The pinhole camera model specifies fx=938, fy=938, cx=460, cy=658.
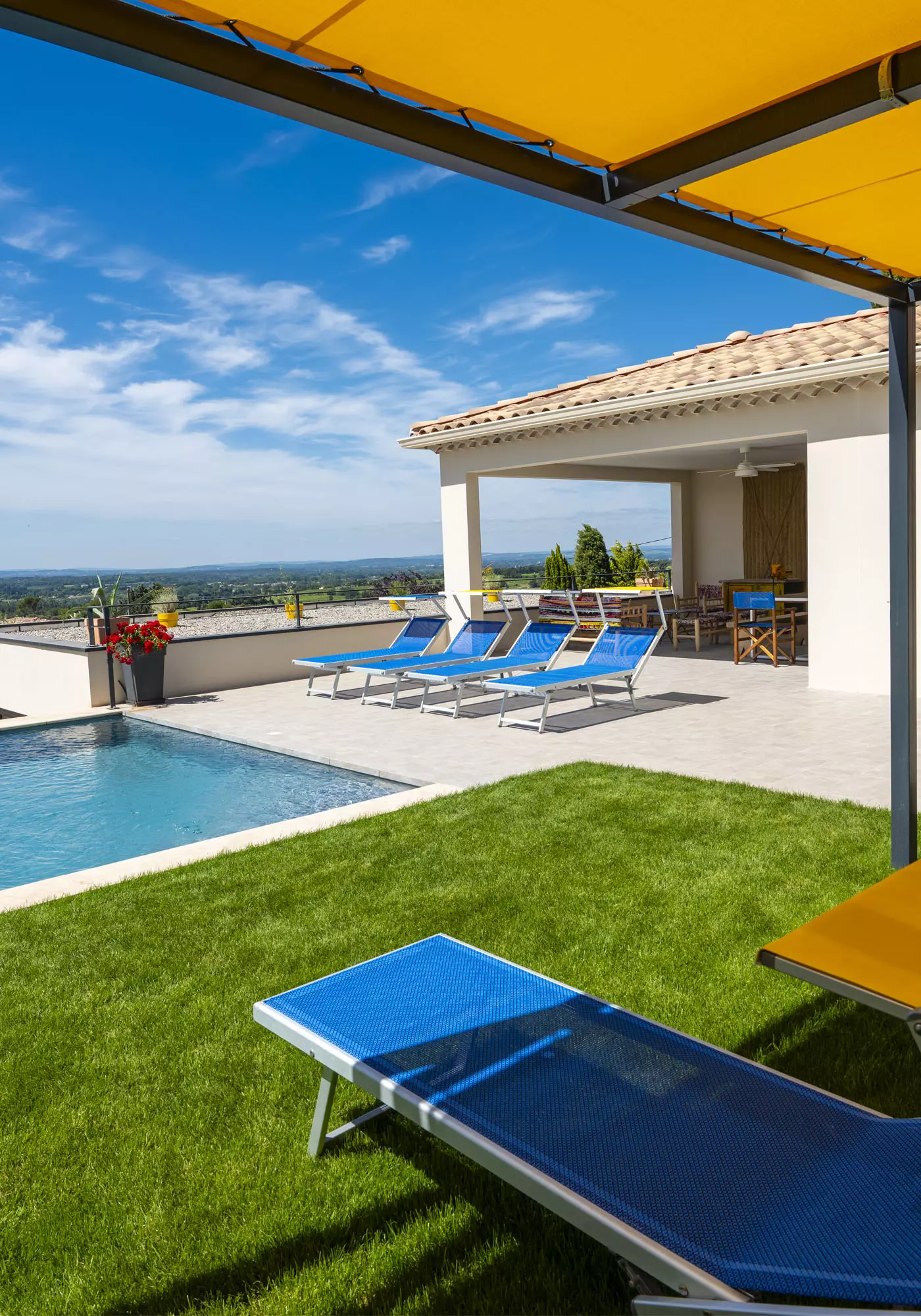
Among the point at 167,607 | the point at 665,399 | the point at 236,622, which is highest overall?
the point at 665,399

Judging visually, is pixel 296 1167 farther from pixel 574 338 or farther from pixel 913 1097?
pixel 574 338

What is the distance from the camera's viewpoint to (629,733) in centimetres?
860

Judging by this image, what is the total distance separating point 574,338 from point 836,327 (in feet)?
167

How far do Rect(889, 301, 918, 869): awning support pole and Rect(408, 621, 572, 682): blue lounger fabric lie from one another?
5.79m

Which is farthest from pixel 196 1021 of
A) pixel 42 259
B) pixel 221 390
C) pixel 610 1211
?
pixel 221 390

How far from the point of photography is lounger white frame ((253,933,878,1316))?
1.48 metres

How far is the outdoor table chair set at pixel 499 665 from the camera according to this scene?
9.41m

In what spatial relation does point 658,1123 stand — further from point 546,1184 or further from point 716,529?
point 716,529

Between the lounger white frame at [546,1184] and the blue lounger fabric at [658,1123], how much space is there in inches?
1.0

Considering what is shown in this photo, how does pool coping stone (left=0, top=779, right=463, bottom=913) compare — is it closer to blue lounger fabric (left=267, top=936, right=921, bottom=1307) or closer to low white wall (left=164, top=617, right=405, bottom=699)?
blue lounger fabric (left=267, top=936, right=921, bottom=1307)

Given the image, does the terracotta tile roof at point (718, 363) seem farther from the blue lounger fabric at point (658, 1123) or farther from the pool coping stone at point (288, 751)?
the blue lounger fabric at point (658, 1123)

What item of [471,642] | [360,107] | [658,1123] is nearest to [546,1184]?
[658,1123]

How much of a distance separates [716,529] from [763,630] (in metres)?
5.95

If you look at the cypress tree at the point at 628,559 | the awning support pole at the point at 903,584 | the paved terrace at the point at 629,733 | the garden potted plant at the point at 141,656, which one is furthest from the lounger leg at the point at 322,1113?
the cypress tree at the point at 628,559
